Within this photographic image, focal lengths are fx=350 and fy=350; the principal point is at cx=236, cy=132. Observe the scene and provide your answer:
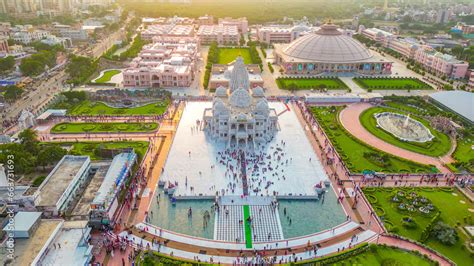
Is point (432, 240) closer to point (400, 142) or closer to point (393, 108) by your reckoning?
point (400, 142)

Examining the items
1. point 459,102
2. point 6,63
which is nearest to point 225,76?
point 459,102

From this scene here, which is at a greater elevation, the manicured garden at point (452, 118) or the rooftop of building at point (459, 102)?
the rooftop of building at point (459, 102)

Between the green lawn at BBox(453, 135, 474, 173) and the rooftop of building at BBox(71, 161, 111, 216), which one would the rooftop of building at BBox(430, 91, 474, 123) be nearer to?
the green lawn at BBox(453, 135, 474, 173)

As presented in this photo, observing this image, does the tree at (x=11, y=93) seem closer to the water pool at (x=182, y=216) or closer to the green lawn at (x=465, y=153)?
the water pool at (x=182, y=216)

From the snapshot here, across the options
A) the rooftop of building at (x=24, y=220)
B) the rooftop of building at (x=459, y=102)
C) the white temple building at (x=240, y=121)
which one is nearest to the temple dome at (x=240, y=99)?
the white temple building at (x=240, y=121)

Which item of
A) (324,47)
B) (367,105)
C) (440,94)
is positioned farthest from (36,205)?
(324,47)

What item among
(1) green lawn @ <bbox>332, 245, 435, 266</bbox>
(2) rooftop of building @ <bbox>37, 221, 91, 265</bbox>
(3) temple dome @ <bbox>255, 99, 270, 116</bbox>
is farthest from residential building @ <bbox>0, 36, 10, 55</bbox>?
(1) green lawn @ <bbox>332, 245, 435, 266</bbox>

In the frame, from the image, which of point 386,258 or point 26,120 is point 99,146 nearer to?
point 26,120
